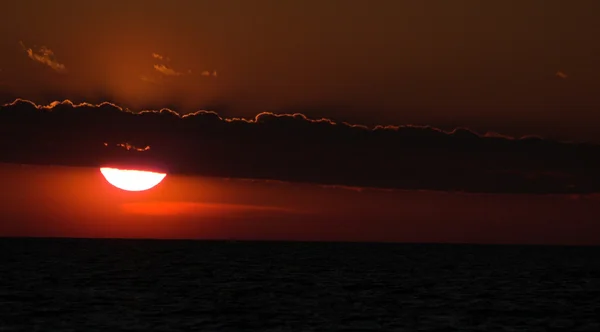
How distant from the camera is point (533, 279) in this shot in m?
105

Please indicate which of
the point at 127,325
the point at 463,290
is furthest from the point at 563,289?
the point at 127,325

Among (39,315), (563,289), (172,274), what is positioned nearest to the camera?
(39,315)

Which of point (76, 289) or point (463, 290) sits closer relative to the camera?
point (76, 289)

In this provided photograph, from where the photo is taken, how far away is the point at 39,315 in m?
54.0

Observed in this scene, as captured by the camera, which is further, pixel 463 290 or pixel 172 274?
pixel 172 274

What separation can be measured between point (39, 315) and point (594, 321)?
33.8 meters

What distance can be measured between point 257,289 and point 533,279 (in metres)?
41.0

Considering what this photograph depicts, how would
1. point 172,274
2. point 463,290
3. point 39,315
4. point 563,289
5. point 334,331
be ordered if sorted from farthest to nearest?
point 172,274 < point 563,289 < point 463,290 < point 39,315 < point 334,331

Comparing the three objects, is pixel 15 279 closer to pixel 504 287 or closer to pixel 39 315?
pixel 39 315

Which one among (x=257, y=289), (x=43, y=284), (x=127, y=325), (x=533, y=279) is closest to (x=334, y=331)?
(x=127, y=325)

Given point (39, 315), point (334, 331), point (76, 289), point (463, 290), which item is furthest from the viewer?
point (463, 290)

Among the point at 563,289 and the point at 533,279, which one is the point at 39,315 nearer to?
the point at 563,289

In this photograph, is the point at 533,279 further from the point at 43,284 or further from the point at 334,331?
the point at 334,331

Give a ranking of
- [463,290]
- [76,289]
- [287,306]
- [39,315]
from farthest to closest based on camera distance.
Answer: [463,290], [76,289], [287,306], [39,315]
